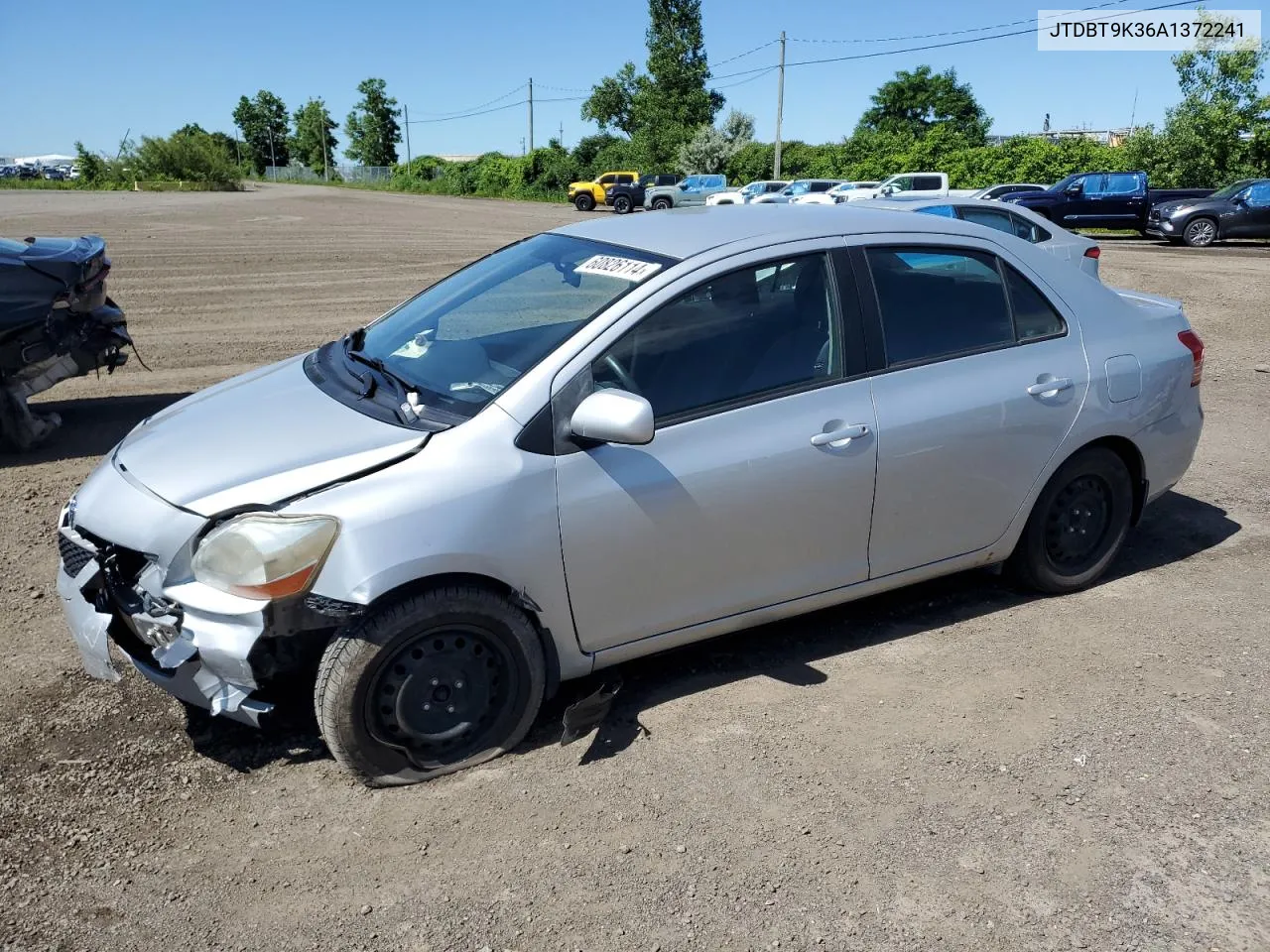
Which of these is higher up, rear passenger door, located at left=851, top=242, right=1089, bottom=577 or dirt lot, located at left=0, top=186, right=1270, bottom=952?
rear passenger door, located at left=851, top=242, right=1089, bottom=577

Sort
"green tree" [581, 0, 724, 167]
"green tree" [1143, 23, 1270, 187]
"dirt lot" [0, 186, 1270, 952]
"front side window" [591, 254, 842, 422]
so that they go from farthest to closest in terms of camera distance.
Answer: "green tree" [581, 0, 724, 167] < "green tree" [1143, 23, 1270, 187] < "front side window" [591, 254, 842, 422] < "dirt lot" [0, 186, 1270, 952]

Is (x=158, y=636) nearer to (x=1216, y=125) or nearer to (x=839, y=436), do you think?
(x=839, y=436)

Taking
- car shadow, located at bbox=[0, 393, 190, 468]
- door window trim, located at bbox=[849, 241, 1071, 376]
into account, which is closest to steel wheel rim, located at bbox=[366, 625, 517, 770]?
door window trim, located at bbox=[849, 241, 1071, 376]

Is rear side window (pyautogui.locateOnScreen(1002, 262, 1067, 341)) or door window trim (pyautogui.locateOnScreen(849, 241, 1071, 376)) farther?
rear side window (pyautogui.locateOnScreen(1002, 262, 1067, 341))

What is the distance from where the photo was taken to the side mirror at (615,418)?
126 inches

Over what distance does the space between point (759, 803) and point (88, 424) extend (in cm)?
639

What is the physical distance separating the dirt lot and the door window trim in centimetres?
118

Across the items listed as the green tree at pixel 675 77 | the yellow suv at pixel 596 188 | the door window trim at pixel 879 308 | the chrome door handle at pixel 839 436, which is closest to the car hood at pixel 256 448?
the chrome door handle at pixel 839 436

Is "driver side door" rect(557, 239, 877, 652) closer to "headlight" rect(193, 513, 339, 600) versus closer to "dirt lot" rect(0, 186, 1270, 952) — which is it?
"dirt lot" rect(0, 186, 1270, 952)

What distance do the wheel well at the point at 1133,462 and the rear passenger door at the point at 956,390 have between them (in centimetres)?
34

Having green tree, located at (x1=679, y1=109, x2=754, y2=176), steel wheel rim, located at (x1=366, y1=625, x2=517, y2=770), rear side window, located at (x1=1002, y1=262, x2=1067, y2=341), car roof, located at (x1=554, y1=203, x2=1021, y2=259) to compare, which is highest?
green tree, located at (x1=679, y1=109, x2=754, y2=176)

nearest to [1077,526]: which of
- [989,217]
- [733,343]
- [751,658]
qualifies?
[751,658]

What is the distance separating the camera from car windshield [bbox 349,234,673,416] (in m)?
3.59

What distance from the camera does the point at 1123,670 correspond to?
13.4ft
